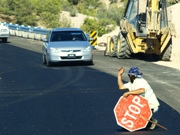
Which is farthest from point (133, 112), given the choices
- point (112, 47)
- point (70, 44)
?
point (112, 47)

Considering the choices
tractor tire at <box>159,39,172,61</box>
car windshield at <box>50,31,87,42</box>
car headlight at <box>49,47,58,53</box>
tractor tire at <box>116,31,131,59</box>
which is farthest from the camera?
tractor tire at <box>116,31,131,59</box>

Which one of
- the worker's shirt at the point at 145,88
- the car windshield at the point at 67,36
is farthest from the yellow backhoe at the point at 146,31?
the worker's shirt at the point at 145,88

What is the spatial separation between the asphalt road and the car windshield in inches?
47.0

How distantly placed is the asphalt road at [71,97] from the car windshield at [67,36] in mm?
1193

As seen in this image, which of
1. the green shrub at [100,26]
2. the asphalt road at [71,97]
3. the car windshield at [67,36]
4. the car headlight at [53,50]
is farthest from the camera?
the green shrub at [100,26]

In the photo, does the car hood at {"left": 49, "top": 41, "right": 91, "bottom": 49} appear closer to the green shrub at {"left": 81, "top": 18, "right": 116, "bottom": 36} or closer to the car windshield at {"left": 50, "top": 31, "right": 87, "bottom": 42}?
the car windshield at {"left": 50, "top": 31, "right": 87, "bottom": 42}

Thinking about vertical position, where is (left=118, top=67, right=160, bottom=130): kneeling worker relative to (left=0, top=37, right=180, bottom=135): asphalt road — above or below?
above

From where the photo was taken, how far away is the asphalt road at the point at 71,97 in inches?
462

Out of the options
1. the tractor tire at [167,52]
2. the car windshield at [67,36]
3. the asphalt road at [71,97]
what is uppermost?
the car windshield at [67,36]

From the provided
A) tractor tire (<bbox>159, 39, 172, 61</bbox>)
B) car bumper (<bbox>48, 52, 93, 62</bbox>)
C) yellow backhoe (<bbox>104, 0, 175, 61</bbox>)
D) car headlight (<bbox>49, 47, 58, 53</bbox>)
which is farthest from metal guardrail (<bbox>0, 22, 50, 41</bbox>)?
car bumper (<bbox>48, 52, 93, 62</bbox>)

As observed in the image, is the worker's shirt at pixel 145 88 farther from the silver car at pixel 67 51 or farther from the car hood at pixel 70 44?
the car hood at pixel 70 44

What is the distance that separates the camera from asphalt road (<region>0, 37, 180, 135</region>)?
11742mm

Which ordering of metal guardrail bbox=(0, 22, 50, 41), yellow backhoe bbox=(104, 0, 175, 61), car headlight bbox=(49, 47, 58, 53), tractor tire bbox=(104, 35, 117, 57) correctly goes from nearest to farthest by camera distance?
car headlight bbox=(49, 47, 58, 53)
yellow backhoe bbox=(104, 0, 175, 61)
tractor tire bbox=(104, 35, 117, 57)
metal guardrail bbox=(0, 22, 50, 41)

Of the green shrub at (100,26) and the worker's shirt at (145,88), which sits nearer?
the worker's shirt at (145,88)
